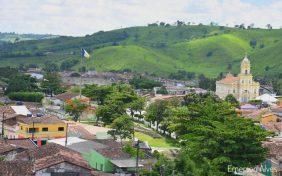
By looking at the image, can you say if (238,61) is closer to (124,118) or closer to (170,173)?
(124,118)

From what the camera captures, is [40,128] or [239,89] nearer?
[40,128]

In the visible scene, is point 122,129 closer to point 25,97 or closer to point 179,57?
point 25,97

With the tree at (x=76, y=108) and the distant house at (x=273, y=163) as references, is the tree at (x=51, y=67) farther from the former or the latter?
the distant house at (x=273, y=163)

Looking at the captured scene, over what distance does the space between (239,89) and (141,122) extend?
42.5m

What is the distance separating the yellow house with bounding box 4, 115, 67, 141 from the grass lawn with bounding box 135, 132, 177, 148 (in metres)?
9.88

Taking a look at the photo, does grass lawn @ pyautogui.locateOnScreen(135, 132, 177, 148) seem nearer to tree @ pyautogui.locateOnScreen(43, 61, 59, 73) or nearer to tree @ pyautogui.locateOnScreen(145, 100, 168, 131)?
tree @ pyautogui.locateOnScreen(145, 100, 168, 131)

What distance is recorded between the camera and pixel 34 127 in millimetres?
52094

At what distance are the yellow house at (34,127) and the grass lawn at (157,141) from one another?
988 centimetres

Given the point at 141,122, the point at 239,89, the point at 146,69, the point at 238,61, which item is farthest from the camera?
the point at 238,61

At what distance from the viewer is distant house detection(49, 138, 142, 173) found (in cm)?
3734

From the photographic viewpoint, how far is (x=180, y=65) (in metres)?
183


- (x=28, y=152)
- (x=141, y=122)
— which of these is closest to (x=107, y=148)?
(x=28, y=152)

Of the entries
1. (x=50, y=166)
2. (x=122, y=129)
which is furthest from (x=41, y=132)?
(x=50, y=166)

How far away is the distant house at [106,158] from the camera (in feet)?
123
